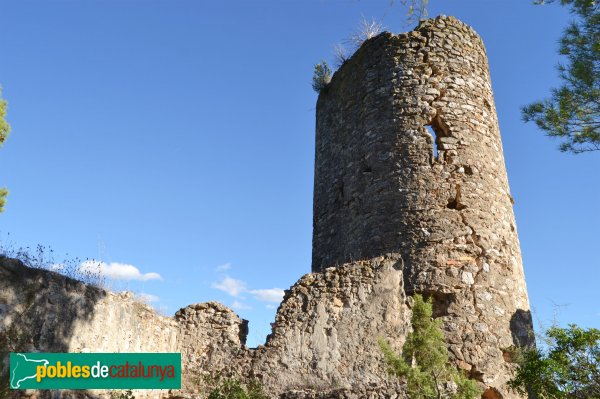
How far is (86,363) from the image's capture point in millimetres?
6293

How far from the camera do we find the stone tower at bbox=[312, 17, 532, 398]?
325 inches

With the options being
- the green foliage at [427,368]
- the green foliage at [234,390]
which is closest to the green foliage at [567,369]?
the green foliage at [427,368]

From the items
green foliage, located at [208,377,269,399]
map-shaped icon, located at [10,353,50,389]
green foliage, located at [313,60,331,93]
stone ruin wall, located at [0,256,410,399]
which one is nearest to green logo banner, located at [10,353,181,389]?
map-shaped icon, located at [10,353,50,389]

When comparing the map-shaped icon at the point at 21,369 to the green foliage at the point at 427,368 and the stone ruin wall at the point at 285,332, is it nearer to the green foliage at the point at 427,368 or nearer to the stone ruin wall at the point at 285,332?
the stone ruin wall at the point at 285,332

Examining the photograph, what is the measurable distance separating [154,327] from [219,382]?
1097 mm

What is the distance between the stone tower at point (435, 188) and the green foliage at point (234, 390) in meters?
2.55

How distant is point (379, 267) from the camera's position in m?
7.76

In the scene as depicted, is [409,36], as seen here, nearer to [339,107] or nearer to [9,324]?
[339,107]

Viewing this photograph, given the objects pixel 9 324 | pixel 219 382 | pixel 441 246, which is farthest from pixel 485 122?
pixel 9 324

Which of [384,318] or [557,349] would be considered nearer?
[557,349]

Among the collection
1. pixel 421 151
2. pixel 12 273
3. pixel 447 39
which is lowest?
pixel 12 273

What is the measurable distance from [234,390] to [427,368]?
2.39m

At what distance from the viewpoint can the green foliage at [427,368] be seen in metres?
6.36

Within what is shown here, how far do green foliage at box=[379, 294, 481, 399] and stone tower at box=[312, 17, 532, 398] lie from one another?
1.26 meters
